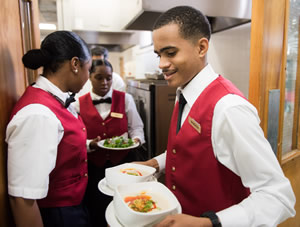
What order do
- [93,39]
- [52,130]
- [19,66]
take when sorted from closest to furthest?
[52,130] → [19,66] → [93,39]

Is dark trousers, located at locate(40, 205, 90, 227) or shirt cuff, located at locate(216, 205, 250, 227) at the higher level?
shirt cuff, located at locate(216, 205, 250, 227)

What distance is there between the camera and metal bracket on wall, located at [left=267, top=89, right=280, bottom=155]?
1.22 metres

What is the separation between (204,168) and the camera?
34.0 inches

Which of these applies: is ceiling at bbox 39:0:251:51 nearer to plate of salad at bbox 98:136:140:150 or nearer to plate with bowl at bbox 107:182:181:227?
plate of salad at bbox 98:136:140:150

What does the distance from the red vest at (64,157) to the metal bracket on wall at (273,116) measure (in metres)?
1.02

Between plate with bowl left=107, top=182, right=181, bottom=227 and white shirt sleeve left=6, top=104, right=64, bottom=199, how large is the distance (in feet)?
1.05

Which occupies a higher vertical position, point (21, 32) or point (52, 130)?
point (21, 32)

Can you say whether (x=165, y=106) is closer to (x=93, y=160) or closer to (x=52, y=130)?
(x=93, y=160)

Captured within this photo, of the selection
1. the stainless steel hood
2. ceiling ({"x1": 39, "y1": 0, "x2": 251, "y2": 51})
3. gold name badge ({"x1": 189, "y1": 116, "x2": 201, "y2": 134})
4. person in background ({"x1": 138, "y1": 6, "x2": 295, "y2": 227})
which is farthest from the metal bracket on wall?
ceiling ({"x1": 39, "y1": 0, "x2": 251, "y2": 51})

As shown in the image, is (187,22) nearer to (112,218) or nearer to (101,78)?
(112,218)

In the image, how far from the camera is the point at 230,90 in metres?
0.84

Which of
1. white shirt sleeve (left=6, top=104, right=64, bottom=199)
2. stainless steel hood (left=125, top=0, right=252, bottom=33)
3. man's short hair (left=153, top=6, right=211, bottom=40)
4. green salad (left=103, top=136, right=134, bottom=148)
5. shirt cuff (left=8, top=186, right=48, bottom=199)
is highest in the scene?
stainless steel hood (left=125, top=0, right=252, bottom=33)

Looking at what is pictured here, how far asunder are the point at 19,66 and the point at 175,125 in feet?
3.14

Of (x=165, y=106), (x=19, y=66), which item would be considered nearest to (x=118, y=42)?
(x=165, y=106)
